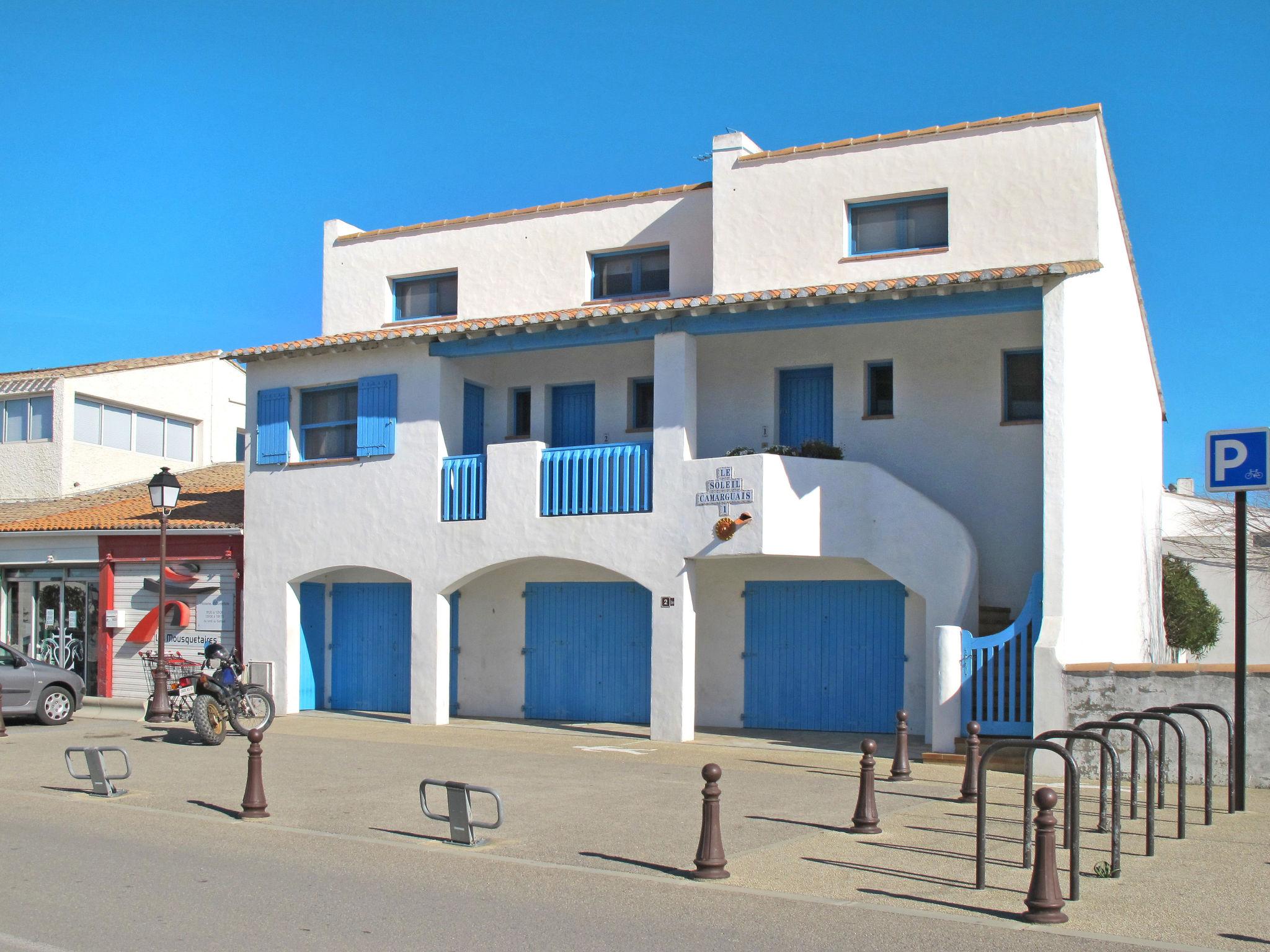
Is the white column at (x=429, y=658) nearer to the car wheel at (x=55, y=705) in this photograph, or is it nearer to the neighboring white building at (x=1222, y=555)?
the car wheel at (x=55, y=705)

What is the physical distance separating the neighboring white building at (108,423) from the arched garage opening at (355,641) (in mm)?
8959

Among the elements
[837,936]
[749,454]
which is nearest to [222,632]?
[749,454]

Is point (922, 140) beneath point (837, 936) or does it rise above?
above

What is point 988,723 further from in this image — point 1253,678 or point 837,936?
point 837,936

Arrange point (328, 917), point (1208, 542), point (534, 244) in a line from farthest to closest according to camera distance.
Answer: point (1208, 542) < point (534, 244) < point (328, 917)

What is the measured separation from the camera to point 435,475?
19922mm

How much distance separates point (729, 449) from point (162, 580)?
368 inches

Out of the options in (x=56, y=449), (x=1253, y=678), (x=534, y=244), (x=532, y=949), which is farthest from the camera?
(x=56, y=449)

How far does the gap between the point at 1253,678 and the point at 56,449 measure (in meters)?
25.4

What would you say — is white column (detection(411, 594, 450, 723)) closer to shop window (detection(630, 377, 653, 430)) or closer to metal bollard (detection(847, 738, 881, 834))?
shop window (detection(630, 377, 653, 430))

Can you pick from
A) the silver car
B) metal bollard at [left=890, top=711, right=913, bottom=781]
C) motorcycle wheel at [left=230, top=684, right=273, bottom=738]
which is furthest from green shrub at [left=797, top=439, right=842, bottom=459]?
the silver car

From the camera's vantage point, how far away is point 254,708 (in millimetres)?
17672

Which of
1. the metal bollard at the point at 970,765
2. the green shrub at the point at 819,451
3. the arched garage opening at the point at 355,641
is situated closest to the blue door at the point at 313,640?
the arched garage opening at the point at 355,641

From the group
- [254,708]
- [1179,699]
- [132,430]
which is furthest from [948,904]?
[132,430]
